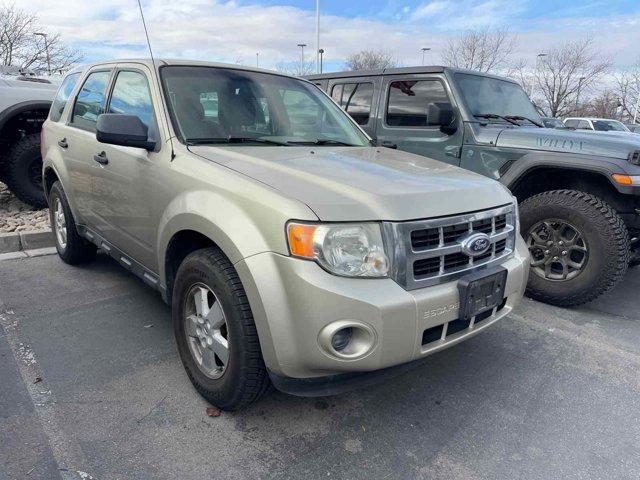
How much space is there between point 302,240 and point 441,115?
119 inches

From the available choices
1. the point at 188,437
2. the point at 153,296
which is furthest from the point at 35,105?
the point at 188,437

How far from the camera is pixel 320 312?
1.89 meters

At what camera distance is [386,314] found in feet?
6.30

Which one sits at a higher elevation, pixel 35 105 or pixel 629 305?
pixel 35 105

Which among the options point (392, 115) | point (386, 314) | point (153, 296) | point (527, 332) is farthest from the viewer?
point (392, 115)

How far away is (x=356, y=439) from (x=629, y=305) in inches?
125

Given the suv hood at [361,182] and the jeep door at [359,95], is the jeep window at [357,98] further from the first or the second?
the suv hood at [361,182]

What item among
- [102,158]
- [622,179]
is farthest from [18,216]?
[622,179]

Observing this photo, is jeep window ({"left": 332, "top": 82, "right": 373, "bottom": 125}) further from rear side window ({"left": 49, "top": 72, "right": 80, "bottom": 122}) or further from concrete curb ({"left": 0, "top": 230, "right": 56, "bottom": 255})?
concrete curb ({"left": 0, "top": 230, "right": 56, "bottom": 255})

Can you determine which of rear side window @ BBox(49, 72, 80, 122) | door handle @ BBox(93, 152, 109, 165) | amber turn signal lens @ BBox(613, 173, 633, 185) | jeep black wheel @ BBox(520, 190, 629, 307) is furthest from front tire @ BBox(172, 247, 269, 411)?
amber turn signal lens @ BBox(613, 173, 633, 185)

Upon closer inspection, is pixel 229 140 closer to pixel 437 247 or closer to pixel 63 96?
pixel 437 247

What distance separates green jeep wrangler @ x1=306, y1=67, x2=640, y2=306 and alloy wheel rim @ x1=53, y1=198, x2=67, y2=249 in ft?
9.60

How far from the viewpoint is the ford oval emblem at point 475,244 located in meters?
2.24

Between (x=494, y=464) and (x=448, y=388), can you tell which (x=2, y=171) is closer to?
(x=448, y=388)
